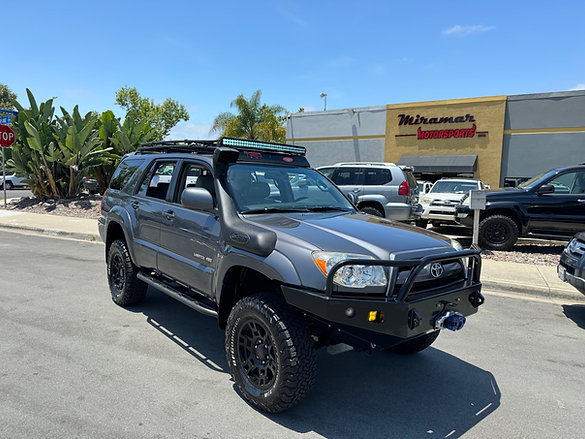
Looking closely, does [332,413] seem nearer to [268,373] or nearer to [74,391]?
[268,373]

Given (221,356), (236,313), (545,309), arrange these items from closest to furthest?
1. (236,313)
2. (221,356)
3. (545,309)

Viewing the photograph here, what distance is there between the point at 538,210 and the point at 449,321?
22.7 ft

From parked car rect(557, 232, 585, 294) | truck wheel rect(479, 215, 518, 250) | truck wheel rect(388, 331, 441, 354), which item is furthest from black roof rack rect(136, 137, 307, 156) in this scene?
truck wheel rect(479, 215, 518, 250)

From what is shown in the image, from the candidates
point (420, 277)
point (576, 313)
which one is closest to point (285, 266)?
point (420, 277)

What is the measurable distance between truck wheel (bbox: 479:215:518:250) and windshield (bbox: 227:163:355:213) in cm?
565

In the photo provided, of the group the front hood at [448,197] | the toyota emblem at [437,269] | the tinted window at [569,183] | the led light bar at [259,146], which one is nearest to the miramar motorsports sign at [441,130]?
the front hood at [448,197]

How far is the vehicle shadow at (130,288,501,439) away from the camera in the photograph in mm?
2912

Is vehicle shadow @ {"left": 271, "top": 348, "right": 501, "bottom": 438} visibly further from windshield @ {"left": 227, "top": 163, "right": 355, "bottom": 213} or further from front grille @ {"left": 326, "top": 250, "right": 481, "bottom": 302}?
windshield @ {"left": 227, "top": 163, "right": 355, "bottom": 213}

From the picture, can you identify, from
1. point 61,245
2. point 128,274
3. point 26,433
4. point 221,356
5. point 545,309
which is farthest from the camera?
point 61,245

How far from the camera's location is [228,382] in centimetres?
347

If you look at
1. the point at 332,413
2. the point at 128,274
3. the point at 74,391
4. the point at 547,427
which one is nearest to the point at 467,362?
the point at 547,427

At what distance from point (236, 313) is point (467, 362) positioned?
227cm

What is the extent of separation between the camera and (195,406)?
3086 mm

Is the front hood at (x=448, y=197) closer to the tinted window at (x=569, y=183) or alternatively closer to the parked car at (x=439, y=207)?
the parked car at (x=439, y=207)
